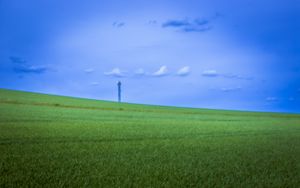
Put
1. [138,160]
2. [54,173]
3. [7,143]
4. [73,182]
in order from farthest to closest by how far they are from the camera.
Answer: [7,143] < [138,160] < [54,173] < [73,182]

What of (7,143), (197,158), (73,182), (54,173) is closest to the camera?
(73,182)

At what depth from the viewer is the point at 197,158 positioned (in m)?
8.19

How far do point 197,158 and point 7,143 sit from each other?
5702 mm

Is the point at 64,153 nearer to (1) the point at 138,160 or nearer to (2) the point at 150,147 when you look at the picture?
(1) the point at 138,160

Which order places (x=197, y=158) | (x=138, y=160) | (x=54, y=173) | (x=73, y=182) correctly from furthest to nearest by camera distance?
(x=197, y=158), (x=138, y=160), (x=54, y=173), (x=73, y=182)

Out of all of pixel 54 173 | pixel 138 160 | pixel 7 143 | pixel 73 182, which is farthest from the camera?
pixel 7 143

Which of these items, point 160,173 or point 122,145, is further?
point 122,145

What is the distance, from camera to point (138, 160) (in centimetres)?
765

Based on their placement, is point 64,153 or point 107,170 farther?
point 64,153

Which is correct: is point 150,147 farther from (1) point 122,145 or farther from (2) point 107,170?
(2) point 107,170

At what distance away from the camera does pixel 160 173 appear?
6.33 meters

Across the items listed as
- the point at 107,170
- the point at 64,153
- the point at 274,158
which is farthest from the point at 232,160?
the point at 64,153

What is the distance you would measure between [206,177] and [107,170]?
1914mm

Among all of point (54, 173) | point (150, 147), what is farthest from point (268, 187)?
point (150, 147)
